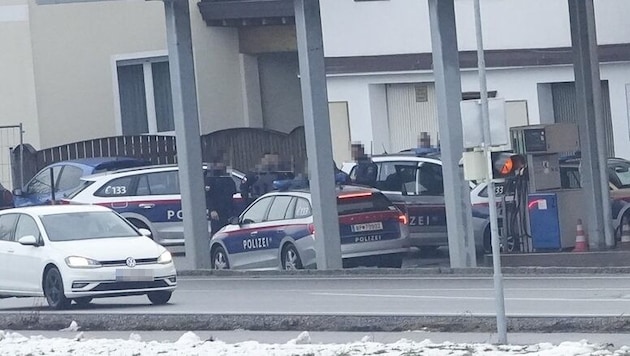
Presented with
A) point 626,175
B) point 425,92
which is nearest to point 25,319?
point 626,175

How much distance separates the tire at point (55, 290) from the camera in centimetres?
2136

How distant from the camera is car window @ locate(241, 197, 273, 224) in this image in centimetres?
2698

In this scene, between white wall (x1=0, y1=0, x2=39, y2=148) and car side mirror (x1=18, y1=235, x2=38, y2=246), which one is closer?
car side mirror (x1=18, y1=235, x2=38, y2=246)

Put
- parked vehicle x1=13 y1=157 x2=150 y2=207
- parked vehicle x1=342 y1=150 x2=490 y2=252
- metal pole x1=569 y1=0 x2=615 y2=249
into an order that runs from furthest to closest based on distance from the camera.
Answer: parked vehicle x1=13 y1=157 x2=150 y2=207 < parked vehicle x1=342 y1=150 x2=490 y2=252 < metal pole x1=569 y1=0 x2=615 y2=249

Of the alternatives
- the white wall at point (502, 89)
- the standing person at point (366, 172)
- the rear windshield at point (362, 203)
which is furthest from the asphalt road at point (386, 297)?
the white wall at point (502, 89)

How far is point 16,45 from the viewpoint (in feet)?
130

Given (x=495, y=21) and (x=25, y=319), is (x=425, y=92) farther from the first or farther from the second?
(x=25, y=319)

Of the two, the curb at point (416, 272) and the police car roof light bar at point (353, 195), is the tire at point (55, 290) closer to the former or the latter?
the curb at point (416, 272)

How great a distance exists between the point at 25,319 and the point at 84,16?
2153 cm

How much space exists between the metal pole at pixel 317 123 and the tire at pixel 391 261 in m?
0.91

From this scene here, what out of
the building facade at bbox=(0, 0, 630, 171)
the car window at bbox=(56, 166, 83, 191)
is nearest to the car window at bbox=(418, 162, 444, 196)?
the car window at bbox=(56, 166, 83, 191)

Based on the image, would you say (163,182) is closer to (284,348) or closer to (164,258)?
(164,258)

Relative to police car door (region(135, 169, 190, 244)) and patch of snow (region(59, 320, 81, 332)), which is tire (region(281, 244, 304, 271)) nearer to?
police car door (region(135, 169, 190, 244))

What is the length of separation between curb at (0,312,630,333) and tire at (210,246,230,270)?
728 cm
